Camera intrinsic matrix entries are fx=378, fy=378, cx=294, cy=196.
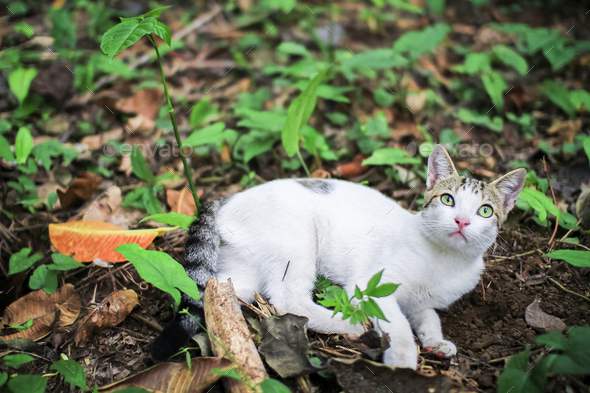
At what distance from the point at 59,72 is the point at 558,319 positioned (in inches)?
232

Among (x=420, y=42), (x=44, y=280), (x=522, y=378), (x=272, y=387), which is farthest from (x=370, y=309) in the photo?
(x=420, y=42)

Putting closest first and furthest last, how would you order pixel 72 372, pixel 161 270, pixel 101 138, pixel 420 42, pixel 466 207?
1. pixel 72 372
2. pixel 161 270
3. pixel 466 207
4. pixel 101 138
5. pixel 420 42

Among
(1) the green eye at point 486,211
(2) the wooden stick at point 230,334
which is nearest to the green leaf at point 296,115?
(2) the wooden stick at point 230,334

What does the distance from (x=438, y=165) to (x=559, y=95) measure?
3.07m

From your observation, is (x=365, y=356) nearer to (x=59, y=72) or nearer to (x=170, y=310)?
(x=170, y=310)

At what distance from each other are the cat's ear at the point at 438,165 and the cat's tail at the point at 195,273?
1640 mm

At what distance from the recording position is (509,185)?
2557mm

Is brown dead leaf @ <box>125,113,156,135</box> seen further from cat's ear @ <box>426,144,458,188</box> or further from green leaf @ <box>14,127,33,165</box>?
cat's ear @ <box>426,144,458,188</box>

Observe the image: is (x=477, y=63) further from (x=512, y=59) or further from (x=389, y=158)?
(x=389, y=158)

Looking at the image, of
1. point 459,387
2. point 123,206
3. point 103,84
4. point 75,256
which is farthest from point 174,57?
point 459,387

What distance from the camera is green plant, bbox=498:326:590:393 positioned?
6.00 ft

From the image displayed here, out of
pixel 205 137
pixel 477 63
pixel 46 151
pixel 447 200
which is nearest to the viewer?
pixel 447 200

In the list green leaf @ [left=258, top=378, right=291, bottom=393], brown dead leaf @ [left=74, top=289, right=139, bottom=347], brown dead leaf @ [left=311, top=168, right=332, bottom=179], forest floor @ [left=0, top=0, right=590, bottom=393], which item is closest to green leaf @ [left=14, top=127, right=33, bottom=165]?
forest floor @ [left=0, top=0, right=590, bottom=393]

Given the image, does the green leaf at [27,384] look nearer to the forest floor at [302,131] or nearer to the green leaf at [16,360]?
the green leaf at [16,360]
